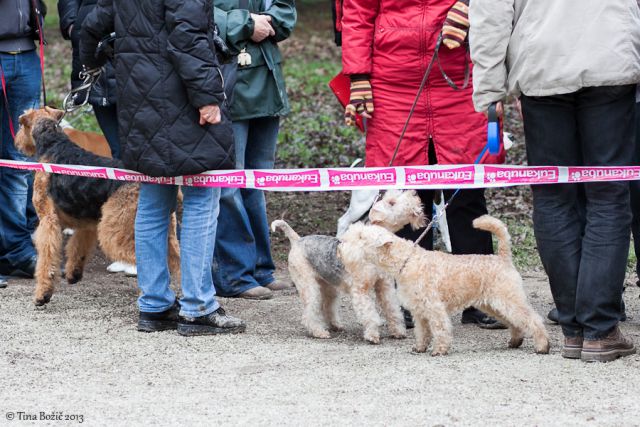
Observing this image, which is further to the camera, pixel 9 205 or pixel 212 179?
pixel 9 205

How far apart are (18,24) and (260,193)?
7.22ft

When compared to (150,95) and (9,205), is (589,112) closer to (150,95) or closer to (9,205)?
(150,95)

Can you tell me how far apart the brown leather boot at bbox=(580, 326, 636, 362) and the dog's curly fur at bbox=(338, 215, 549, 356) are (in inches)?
10.1

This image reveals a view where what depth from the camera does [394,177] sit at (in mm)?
5176

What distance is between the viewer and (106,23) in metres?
5.41

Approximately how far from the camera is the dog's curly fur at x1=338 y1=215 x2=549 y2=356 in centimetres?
484

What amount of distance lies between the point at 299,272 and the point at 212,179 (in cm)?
77

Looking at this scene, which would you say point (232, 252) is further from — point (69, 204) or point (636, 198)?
point (636, 198)

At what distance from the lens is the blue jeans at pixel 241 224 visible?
6637mm

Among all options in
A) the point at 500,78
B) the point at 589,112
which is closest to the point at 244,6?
the point at 500,78

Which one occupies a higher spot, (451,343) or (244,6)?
(244,6)

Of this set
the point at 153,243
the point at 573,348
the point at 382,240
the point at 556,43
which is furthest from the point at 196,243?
the point at 556,43

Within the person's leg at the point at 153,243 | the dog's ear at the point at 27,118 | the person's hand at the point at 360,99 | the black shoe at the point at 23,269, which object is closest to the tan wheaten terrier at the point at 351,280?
the person's hand at the point at 360,99

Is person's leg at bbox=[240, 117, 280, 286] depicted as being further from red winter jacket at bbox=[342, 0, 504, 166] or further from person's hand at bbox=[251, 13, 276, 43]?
red winter jacket at bbox=[342, 0, 504, 166]
